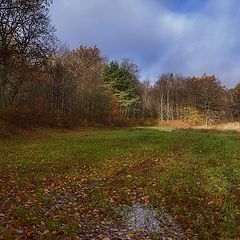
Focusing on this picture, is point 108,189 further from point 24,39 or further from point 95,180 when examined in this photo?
point 24,39

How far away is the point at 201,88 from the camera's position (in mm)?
95438

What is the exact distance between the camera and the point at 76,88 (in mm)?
59688

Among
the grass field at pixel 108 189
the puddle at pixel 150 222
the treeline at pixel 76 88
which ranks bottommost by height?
the puddle at pixel 150 222

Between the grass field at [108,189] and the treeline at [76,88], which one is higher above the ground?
the treeline at [76,88]

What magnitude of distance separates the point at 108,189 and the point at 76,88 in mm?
46734

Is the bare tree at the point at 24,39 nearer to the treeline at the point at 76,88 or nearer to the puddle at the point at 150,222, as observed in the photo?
the treeline at the point at 76,88

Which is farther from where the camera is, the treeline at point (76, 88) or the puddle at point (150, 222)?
the treeline at point (76, 88)

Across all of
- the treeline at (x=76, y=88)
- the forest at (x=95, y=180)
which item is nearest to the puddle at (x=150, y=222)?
the forest at (x=95, y=180)

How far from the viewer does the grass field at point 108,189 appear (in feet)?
31.7

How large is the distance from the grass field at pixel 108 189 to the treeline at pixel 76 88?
14.5 m

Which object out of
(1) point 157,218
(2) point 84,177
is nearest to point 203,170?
(2) point 84,177

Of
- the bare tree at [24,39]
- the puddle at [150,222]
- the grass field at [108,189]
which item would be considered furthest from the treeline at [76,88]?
the puddle at [150,222]

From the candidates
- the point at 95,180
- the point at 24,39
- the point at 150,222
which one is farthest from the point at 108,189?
the point at 24,39

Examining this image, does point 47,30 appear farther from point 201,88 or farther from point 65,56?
point 201,88
